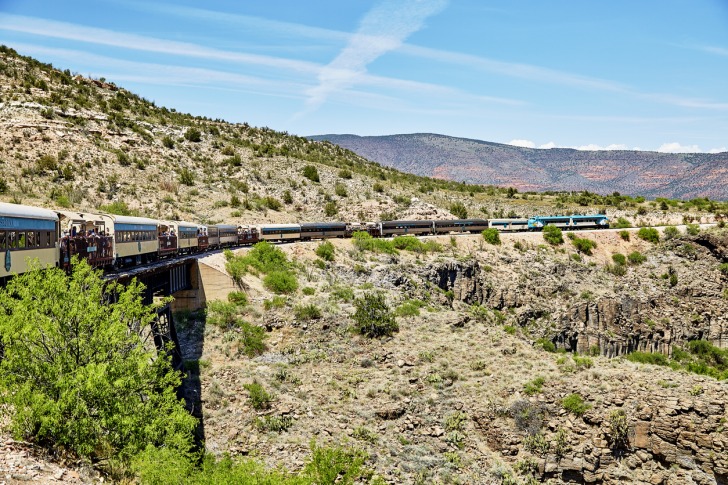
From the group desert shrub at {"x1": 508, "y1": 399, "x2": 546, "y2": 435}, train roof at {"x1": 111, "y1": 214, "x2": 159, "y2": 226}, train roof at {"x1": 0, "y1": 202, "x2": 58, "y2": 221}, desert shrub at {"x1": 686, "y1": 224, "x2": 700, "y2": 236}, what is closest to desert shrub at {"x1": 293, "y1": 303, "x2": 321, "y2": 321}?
train roof at {"x1": 111, "y1": 214, "x2": 159, "y2": 226}

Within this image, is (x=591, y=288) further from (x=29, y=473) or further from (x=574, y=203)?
(x=29, y=473)

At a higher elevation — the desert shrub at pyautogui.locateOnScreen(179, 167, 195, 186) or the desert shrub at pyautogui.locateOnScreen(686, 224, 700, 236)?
the desert shrub at pyautogui.locateOnScreen(179, 167, 195, 186)

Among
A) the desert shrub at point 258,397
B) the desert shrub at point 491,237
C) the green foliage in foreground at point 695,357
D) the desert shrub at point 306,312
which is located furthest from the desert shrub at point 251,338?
the desert shrub at point 491,237

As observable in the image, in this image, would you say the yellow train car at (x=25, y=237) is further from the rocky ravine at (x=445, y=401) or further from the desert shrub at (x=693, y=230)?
the desert shrub at (x=693, y=230)

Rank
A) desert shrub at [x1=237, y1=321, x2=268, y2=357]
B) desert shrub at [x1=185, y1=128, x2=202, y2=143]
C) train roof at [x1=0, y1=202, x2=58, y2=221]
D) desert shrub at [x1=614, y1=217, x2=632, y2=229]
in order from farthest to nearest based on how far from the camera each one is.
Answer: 1. desert shrub at [x1=185, y1=128, x2=202, y2=143]
2. desert shrub at [x1=614, y1=217, x2=632, y2=229]
3. desert shrub at [x1=237, y1=321, x2=268, y2=357]
4. train roof at [x1=0, y1=202, x2=58, y2=221]

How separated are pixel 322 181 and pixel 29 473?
86150 mm

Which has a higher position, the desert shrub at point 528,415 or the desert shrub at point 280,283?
the desert shrub at point 280,283

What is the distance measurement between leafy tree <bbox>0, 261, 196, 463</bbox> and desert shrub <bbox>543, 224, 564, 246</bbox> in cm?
6825

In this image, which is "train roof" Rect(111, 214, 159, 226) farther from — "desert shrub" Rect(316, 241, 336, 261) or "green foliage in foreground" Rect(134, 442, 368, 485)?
"desert shrub" Rect(316, 241, 336, 261)

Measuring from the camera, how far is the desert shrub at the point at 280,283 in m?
52.7

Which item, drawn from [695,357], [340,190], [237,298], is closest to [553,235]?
[695,357]

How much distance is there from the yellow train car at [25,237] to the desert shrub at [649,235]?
79980 millimetres

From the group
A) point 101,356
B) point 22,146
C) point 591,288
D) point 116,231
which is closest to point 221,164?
point 22,146

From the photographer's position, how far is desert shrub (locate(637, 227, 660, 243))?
85312 mm
